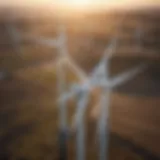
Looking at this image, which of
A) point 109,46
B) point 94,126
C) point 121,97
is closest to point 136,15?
point 109,46

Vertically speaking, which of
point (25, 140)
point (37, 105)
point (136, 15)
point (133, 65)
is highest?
point (136, 15)

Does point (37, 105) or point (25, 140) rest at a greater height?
point (37, 105)

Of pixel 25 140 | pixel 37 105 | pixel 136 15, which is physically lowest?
pixel 25 140

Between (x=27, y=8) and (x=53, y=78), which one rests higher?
(x=27, y=8)

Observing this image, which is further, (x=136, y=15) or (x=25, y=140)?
(x=25, y=140)

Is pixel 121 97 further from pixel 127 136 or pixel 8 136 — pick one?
pixel 8 136

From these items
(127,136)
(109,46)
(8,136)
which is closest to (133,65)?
(109,46)

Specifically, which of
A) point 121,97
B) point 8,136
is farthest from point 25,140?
point 121,97

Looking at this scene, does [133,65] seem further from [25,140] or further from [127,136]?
[25,140]
